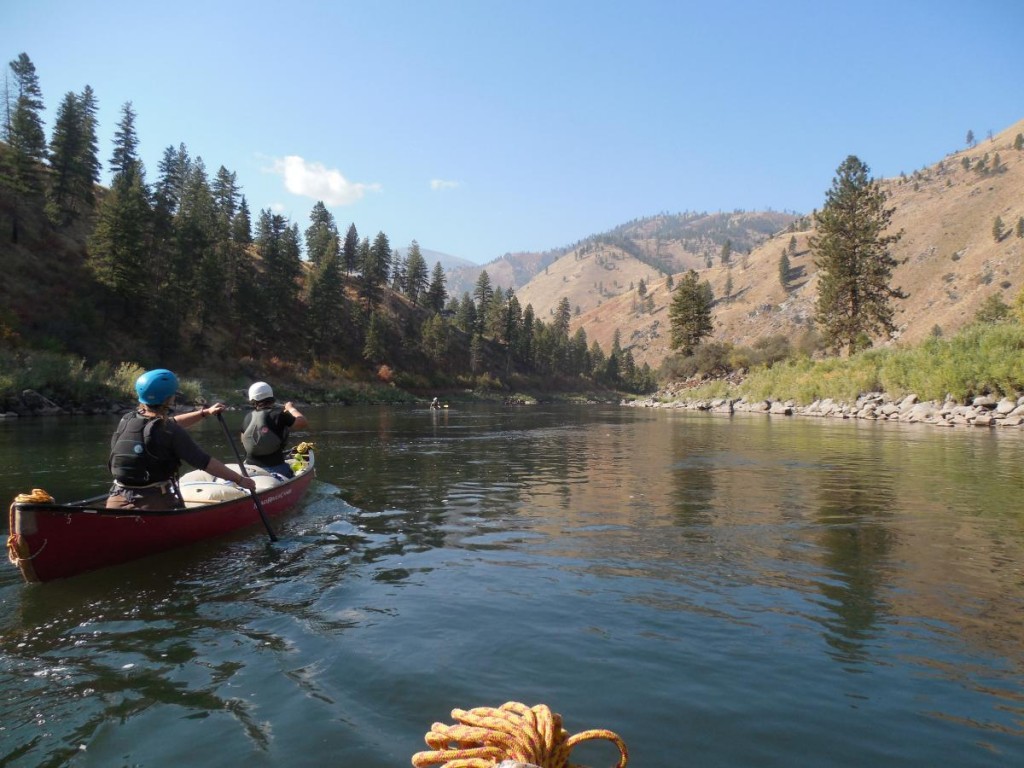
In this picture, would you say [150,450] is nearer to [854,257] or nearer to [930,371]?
[930,371]

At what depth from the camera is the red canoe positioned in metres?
6.27

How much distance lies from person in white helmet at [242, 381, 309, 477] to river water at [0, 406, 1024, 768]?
1260mm

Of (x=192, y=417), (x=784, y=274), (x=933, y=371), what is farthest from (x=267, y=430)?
(x=784, y=274)

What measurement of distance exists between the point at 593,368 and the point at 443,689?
142 meters

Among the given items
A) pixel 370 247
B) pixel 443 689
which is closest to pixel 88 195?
pixel 370 247

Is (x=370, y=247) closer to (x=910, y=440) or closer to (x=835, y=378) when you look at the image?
(x=835, y=378)

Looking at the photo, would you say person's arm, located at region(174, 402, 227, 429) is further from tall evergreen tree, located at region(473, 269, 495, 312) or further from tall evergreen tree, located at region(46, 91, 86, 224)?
tall evergreen tree, located at region(473, 269, 495, 312)

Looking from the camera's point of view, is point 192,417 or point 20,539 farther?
point 192,417

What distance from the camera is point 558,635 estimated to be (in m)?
5.53

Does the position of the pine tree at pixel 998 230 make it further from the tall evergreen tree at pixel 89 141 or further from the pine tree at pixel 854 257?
the tall evergreen tree at pixel 89 141

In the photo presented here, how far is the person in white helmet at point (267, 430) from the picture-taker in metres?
11.1

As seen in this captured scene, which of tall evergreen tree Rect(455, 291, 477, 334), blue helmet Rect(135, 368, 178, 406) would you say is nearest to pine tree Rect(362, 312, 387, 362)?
tall evergreen tree Rect(455, 291, 477, 334)

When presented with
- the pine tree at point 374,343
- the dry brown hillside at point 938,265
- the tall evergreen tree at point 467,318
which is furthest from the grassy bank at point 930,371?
the tall evergreen tree at point 467,318

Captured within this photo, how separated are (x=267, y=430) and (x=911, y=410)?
34.2 meters
